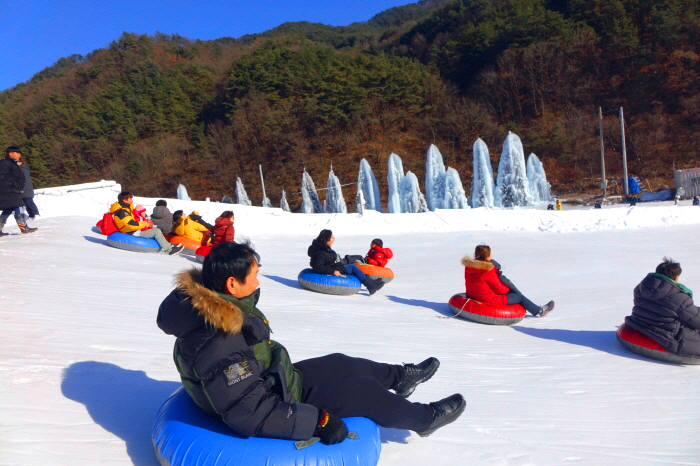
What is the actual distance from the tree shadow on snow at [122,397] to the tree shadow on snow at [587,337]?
4474 millimetres

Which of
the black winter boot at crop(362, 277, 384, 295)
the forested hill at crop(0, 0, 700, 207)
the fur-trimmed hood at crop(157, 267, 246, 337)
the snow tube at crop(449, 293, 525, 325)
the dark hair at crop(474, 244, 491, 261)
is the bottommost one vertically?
the snow tube at crop(449, 293, 525, 325)

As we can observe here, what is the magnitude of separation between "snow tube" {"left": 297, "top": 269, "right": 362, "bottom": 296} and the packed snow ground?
0.62 feet

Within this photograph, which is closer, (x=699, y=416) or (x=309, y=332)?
(x=699, y=416)

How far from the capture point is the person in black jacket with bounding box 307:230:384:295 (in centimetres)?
886

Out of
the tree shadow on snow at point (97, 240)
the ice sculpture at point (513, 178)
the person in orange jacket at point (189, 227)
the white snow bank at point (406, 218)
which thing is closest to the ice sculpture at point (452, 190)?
the ice sculpture at point (513, 178)

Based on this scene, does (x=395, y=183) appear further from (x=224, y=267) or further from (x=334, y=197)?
(x=224, y=267)

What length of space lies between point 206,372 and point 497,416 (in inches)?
88.5

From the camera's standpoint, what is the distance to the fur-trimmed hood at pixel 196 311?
2520 mm

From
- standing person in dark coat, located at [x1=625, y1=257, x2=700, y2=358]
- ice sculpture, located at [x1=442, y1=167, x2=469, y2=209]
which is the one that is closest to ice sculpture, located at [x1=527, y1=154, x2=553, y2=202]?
ice sculpture, located at [x1=442, y1=167, x2=469, y2=209]

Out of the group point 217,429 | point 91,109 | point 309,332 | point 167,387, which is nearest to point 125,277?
point 309,332

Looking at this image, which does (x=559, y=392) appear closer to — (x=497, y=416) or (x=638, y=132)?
(x=497, y=416)

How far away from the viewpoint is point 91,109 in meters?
52.9

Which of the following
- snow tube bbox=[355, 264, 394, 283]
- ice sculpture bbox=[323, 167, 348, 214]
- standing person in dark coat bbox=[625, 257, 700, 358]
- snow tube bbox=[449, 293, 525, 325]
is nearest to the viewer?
standing person in dark coat bbox=[625, 257, 700, 358]

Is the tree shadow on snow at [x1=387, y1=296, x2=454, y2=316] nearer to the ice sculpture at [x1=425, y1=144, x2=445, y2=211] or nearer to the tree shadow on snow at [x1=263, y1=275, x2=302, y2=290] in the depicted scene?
the tree shadow on snow at [x1=263, y1=275, x2=302, y2=290]
